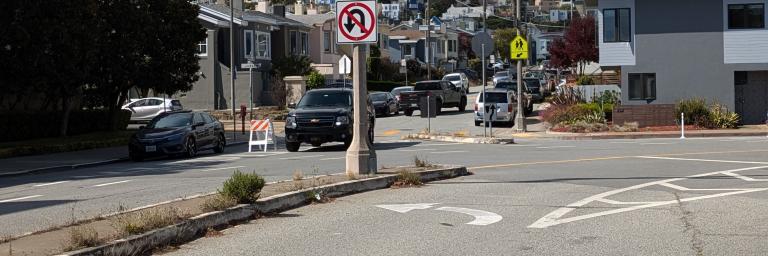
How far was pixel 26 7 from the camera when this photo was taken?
1202 inches

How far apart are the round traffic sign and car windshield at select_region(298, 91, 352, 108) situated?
39.2 feet

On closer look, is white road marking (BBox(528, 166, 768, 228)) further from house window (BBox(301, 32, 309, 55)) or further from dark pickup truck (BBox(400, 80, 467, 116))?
house window (BBox(301, 32, 309, 55))

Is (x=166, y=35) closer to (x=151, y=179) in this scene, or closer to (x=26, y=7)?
(x=26, y=7)

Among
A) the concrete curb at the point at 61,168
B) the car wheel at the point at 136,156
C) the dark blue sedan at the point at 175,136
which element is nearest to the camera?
the concrete curb at the point at 61,168

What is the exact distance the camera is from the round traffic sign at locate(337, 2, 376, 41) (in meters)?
16.4

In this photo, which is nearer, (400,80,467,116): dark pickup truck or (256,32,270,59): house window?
(400,80,467,116): dark pickup truck

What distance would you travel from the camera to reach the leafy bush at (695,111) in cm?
3728

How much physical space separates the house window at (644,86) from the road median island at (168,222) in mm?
27489

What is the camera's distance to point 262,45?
209 feet

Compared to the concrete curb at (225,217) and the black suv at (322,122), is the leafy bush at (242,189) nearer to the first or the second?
the concrete curb at (225,217)

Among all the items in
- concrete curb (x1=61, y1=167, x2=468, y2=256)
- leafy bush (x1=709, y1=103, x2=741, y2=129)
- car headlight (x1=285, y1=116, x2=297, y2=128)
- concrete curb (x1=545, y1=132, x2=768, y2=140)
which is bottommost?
concrete curb (x1=61, y1=167, x2=468, y2=256)

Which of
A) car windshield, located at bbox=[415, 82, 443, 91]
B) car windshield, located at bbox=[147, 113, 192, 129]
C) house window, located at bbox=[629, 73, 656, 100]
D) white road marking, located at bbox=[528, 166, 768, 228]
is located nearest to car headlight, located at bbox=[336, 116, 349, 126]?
car windshield, located at bbox=[147, 113, 192, 129]

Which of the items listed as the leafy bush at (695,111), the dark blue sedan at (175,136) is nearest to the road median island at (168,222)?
the dark blue sedan at (175,136)

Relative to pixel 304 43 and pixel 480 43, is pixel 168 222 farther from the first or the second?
pixel 304 43
